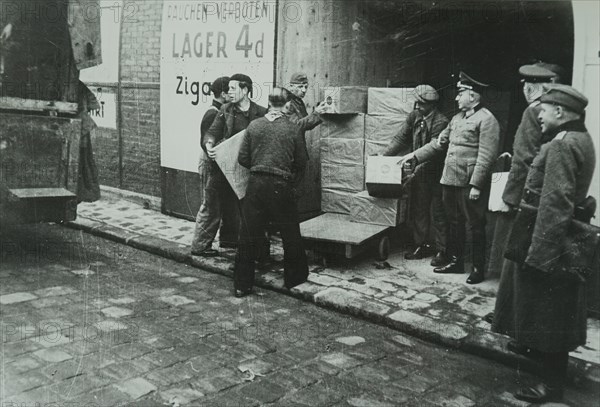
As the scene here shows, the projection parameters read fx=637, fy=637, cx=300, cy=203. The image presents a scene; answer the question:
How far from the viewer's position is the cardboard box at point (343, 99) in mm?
7559

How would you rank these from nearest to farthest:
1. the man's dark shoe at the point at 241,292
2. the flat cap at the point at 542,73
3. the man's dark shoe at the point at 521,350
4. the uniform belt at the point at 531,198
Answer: the uniform belt at the point at 531,198 < the man's dark shoe at the point at 521,350 < the flat cap at the point at 542,73 < the man's dark shoe at the point at 241,292

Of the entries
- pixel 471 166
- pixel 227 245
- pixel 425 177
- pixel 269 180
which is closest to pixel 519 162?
→ pixel 471 166

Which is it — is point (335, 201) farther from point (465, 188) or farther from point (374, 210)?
point (465, 188)

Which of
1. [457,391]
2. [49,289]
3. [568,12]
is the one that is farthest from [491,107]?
[49,289]

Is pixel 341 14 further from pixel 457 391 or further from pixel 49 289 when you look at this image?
pixel 457 391

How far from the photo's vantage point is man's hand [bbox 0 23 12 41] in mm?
7026

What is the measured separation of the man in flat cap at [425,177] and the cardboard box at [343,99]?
633 mm

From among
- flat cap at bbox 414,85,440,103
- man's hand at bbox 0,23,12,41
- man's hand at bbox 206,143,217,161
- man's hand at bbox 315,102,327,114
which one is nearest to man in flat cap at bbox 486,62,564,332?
flat cap at bbox 414,85,440,103

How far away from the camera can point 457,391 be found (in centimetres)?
442

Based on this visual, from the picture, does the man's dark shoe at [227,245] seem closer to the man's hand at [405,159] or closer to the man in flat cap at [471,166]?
the man's hand at [405,159]

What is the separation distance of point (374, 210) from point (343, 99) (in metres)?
1.38

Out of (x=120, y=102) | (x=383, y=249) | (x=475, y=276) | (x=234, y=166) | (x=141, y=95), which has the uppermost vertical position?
(x=141, y=95)

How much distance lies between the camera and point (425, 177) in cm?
761

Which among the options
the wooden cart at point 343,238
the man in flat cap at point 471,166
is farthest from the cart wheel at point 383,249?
the man in flat cap at point 471,166
